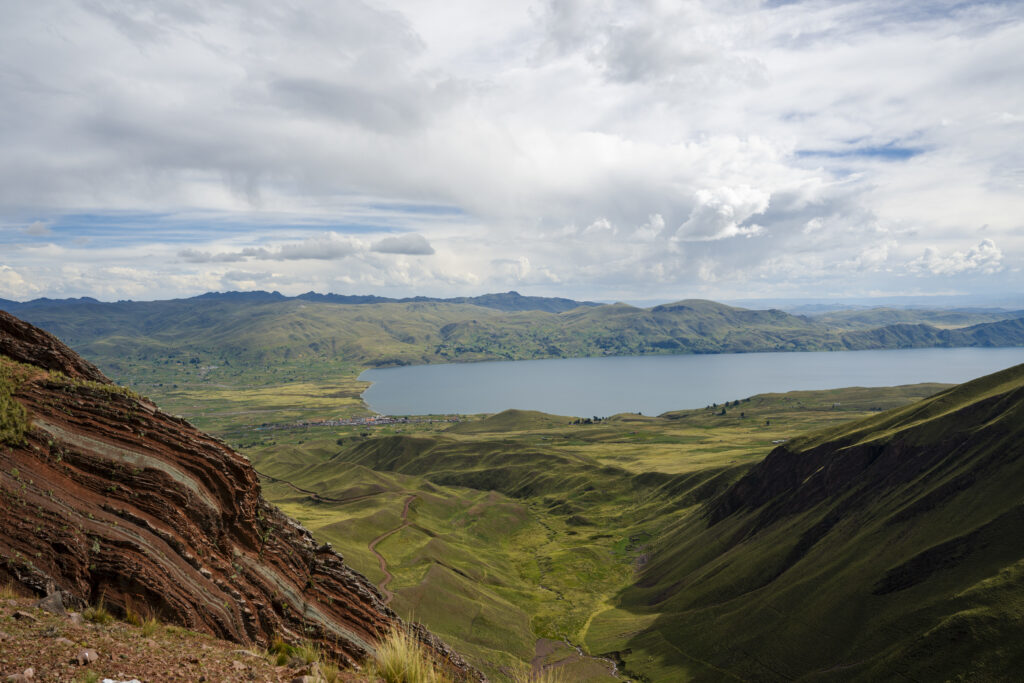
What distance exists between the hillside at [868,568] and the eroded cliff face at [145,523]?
59638 millimetres

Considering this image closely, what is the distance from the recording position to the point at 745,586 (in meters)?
85.4

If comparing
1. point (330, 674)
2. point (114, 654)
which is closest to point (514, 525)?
point (330, 674)

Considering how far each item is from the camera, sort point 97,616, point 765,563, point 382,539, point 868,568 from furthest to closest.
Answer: point 382,539
point 765,563
point 868,568
point 97,616

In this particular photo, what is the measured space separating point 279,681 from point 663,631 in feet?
285

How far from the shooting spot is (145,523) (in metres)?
17.1

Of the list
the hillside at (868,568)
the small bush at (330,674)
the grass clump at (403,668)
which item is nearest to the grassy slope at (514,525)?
the hillside at (868,568)

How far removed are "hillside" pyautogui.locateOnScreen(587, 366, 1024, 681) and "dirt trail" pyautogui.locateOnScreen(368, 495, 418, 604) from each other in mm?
35538

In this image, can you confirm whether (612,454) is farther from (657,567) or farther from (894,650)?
(894,650)

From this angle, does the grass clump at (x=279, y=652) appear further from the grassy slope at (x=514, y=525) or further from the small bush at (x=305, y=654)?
the grassy slope at (x=514, y=525)

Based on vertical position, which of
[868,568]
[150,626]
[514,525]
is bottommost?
[514,525]

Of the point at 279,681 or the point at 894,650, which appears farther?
the point at 894,650

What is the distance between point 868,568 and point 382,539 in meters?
84.3

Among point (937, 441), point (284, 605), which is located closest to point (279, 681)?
point (284, 605)

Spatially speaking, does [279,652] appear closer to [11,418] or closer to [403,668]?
[403,668]
